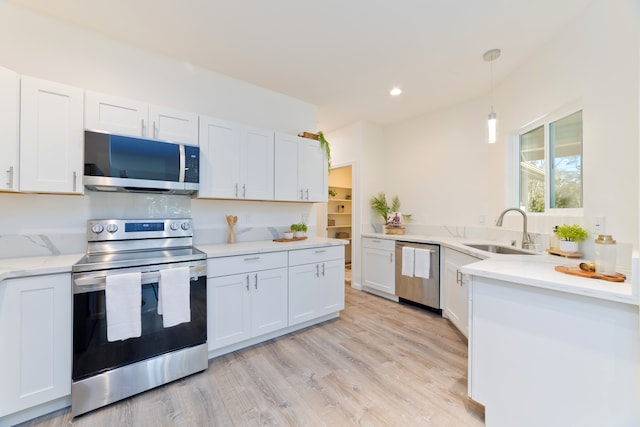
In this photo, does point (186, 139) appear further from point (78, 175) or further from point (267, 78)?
point (267, 78)

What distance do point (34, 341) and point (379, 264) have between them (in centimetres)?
338

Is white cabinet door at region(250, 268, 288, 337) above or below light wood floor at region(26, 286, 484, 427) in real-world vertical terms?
above

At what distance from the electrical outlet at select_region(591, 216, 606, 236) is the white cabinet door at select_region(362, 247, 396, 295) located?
2.03m

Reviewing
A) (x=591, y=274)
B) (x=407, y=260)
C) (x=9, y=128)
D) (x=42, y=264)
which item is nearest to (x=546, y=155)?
(x=591, y=274)

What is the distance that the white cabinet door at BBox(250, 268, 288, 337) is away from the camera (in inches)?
91.7

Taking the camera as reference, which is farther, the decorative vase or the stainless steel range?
A: the decorative vase

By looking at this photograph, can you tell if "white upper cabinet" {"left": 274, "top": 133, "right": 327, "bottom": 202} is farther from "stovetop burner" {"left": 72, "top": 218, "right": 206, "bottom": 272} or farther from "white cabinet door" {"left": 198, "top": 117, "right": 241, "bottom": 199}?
"stovetop burner" {"left": 72, "top": 218, "right": 206, "bottom": 272}

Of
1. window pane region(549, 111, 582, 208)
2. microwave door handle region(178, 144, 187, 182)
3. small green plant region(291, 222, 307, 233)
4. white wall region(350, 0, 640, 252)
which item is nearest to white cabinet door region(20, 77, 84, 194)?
microwave door handle region(178, 144, 187, 182)

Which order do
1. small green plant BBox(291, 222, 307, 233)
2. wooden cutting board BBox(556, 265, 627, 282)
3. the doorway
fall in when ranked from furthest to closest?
the doorway < small green plant BBox(291, 222, 307, 233) < wooden cutting board BBox(556, 265, 627, 282)

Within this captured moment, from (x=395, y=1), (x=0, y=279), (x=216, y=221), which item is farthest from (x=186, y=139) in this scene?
(x=395, y=1)

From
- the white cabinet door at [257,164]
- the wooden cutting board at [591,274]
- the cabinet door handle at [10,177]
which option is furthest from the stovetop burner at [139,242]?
the wooden cutting board at [591,274]

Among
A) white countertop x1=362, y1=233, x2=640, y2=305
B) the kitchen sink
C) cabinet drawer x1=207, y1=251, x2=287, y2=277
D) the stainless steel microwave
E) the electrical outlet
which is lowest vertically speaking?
cabinet drawer x1=207, y1=251, x2=287, y2=277

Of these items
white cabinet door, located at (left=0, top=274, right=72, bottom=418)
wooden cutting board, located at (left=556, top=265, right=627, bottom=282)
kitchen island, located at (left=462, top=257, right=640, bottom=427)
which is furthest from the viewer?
white cabinet door, located at (left=0, top=274, right=72, bottom=418)

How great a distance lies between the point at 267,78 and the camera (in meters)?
2.87
